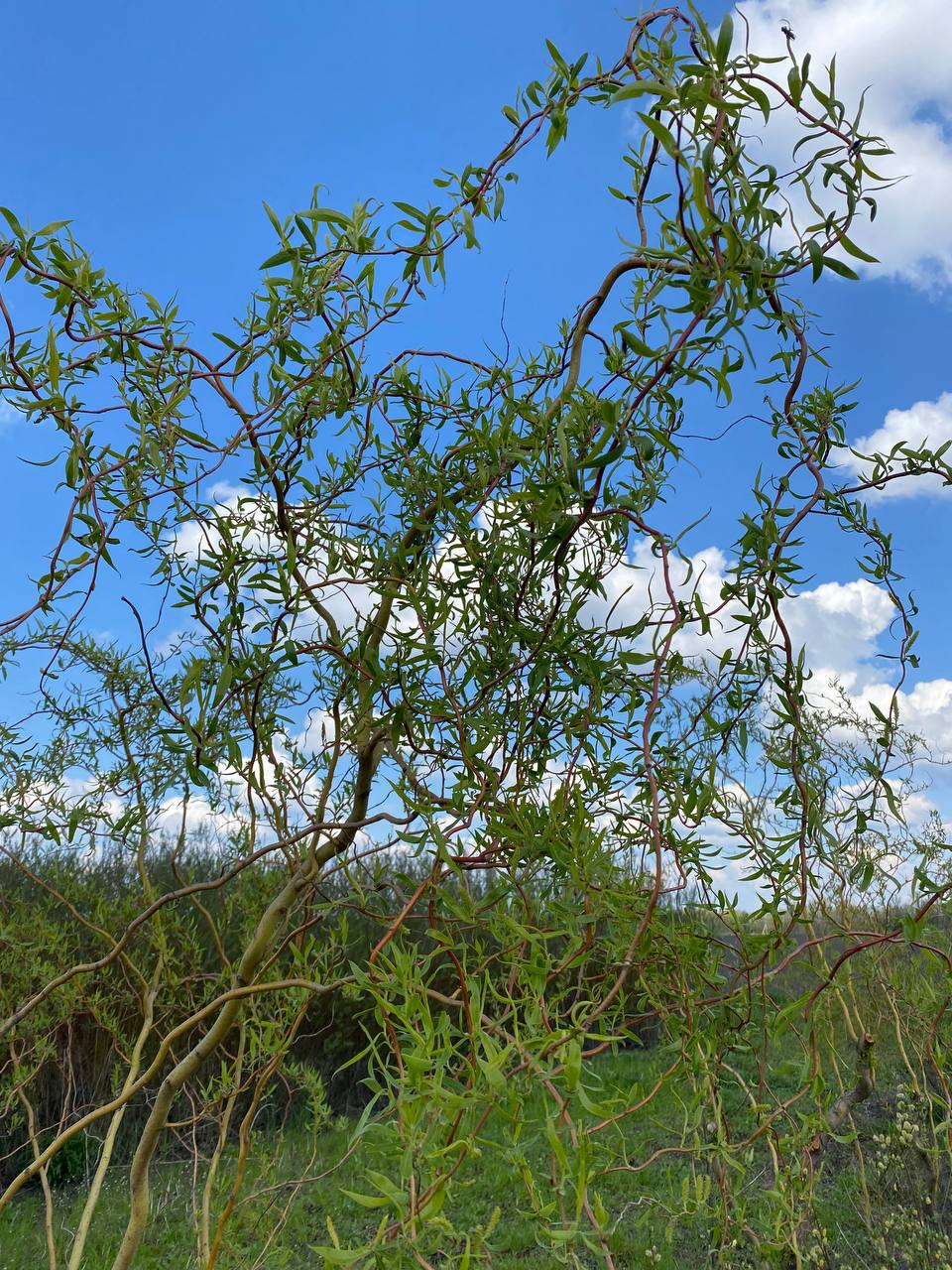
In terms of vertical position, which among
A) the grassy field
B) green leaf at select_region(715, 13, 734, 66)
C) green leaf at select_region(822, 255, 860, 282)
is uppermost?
green leaf at select_region(715, 13, 734, 66)

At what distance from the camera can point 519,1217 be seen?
3457 millimetres

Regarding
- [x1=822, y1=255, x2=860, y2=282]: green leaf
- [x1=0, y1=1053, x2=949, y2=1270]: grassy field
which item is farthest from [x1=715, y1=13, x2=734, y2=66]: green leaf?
[x1=0, y1=1053, x2=949, y2=1270]: grassy field

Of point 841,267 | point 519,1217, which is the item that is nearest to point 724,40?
point 841,267

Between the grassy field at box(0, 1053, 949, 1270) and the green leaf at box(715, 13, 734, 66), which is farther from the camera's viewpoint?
the grassy field at box(0, 1053, 949, 1270)

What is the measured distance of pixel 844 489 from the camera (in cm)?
131

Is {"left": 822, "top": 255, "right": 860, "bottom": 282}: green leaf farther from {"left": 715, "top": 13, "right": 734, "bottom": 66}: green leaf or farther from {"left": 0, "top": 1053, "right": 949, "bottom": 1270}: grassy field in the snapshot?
{"left": 0, "top": 1053, "right": 949, "bottom": 1270}: grassy field

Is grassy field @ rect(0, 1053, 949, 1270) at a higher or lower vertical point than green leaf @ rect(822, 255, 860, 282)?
lower

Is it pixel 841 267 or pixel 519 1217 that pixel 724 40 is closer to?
pixel 841 267

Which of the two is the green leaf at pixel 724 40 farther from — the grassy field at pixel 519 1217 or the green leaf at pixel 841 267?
the grassy field at pixel 519 1217

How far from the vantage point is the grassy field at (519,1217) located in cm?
313

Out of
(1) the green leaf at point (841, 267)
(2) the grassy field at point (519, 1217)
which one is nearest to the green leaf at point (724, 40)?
(1) the green leaf at point (841, 267)

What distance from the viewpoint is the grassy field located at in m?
3.13

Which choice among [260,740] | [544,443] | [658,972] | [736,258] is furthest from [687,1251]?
[736,258]

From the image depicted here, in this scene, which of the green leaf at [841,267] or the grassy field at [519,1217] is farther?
the grassy field at [519,1217]
